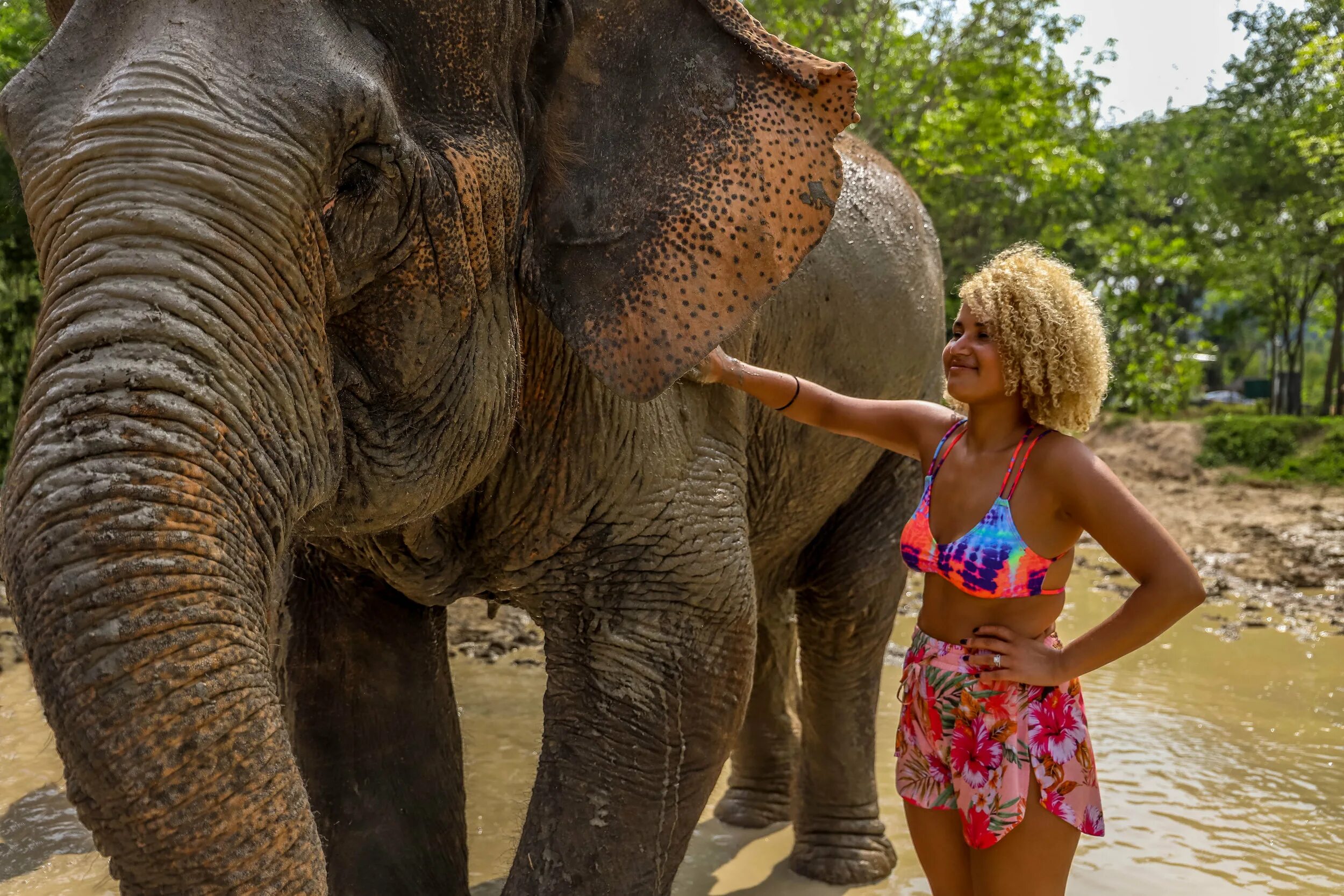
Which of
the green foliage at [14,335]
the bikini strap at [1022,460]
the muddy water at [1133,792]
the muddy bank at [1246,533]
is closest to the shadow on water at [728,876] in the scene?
the muddy water at [1133,792]

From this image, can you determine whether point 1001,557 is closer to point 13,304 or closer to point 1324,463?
point 13,304

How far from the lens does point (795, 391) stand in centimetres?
335

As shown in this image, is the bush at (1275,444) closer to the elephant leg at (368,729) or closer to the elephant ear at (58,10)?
the elephant leg at (368,729)

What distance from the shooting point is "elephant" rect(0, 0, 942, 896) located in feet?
5.44

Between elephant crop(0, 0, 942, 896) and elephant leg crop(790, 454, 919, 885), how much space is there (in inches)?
0.9

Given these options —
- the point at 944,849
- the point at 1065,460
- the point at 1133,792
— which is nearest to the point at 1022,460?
the point at 1065,460

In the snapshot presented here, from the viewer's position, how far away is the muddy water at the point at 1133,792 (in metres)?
4.64

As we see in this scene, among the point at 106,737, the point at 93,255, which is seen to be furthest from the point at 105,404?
the point at 106,737

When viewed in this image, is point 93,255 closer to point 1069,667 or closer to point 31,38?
point 1069,667

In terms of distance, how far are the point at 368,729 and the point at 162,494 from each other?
188 centimetres

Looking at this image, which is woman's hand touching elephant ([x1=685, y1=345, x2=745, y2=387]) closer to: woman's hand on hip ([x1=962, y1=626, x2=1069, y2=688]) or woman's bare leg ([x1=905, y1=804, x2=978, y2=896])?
woman's hand on hip ([x1=962, y1=626, x2=1069, y2=688])

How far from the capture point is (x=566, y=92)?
8.92ft

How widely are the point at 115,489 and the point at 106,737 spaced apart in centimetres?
29

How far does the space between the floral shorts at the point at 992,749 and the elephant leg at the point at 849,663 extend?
1686mm
